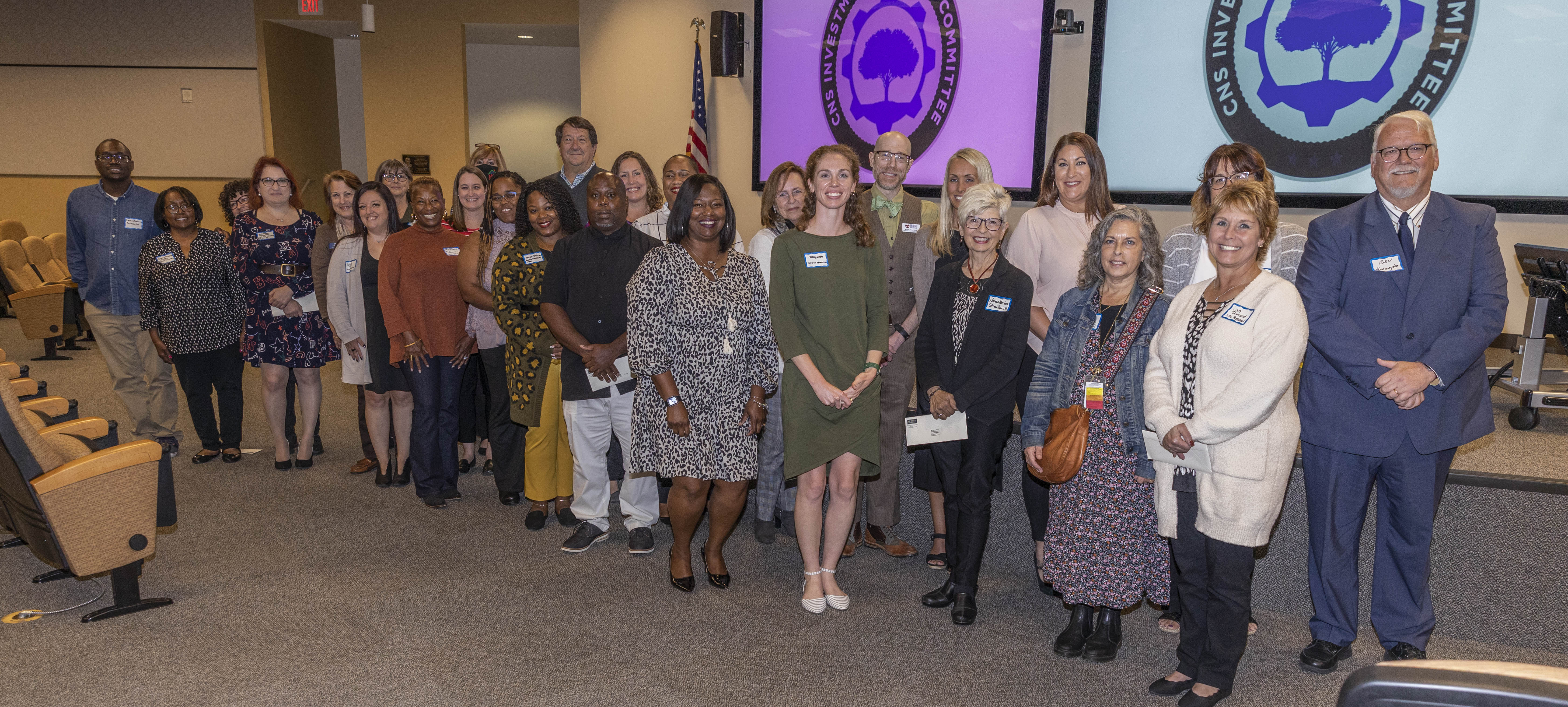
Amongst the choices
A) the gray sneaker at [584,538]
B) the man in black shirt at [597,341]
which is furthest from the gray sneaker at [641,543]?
the gray sneaker at [584,538]

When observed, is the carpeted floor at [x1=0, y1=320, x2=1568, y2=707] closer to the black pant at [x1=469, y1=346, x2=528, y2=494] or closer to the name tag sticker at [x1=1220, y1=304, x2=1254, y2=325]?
the black pant at [x1=469, y1=346, x2=528, y2=494]

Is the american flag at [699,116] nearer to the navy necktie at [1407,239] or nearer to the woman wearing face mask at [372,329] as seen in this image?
the woman wearing face mask at [372,329]

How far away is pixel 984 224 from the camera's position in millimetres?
2982

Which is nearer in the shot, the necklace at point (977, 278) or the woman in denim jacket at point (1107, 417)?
the woman in denim jacket at point (1107, 417)

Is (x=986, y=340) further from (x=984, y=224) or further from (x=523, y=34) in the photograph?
(x=523, y=34)

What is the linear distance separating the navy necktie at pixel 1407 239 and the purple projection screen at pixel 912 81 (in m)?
3.67

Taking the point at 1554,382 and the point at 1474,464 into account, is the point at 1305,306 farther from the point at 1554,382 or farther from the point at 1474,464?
the point at 1554,382

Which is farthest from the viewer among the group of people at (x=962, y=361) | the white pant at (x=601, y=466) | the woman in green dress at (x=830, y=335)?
the white pant at (x=601, y=466)

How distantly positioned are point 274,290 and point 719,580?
312 cm

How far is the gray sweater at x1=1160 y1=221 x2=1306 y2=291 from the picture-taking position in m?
3.08

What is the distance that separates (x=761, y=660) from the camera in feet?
9.50

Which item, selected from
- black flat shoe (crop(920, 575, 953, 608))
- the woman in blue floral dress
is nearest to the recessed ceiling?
the woman in blue floral dress

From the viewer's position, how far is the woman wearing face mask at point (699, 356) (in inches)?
126

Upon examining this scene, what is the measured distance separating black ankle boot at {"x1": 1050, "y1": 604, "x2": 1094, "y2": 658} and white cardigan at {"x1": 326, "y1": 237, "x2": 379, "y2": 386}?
3501 mm
